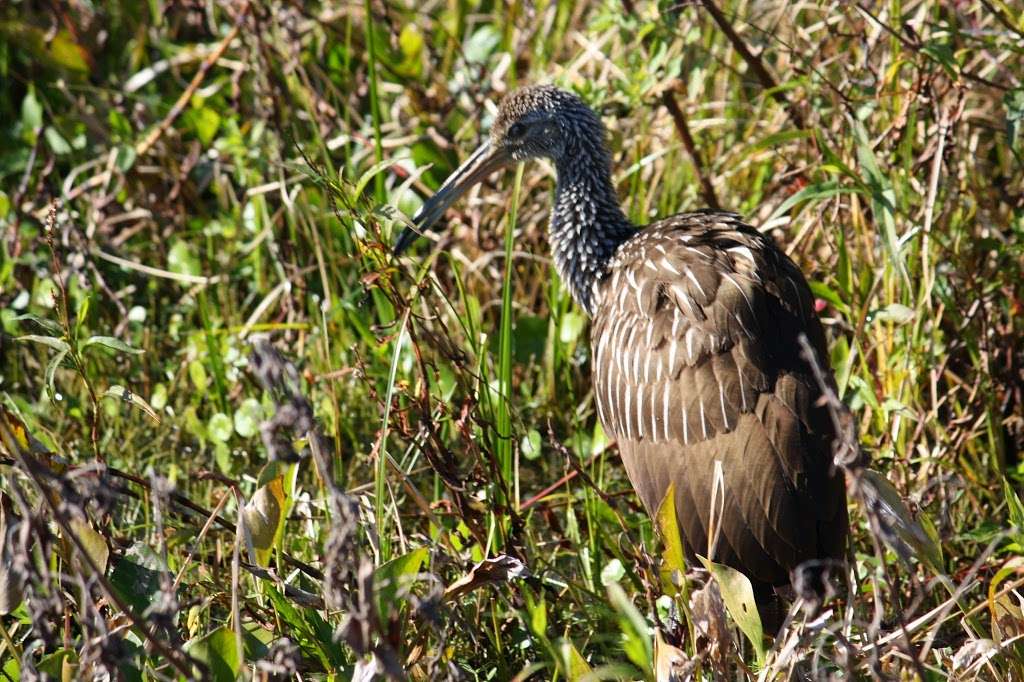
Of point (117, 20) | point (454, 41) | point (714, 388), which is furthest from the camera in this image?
point (117, 20)

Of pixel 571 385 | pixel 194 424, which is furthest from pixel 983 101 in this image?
pixel 194 424

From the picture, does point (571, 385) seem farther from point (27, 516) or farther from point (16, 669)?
point (27, 516)

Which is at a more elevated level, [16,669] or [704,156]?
[704,156]

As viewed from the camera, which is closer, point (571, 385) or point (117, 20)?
point (571, 385)

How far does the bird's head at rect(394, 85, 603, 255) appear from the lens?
151 inches

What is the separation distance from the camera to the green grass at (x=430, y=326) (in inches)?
103

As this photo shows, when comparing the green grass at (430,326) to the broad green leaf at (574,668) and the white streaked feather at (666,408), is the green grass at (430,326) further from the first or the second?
the white streaked feather at (666,408)

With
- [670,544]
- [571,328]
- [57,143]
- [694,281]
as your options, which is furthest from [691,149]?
[57,143]

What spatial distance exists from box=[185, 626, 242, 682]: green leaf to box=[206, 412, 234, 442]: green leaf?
145cm

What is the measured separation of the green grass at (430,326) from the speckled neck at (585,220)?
11.0 inches

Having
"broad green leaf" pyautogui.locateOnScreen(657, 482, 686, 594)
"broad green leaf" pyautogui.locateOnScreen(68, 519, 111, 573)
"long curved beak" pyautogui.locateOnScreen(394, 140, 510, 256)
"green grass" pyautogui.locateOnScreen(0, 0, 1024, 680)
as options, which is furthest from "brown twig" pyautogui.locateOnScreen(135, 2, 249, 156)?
"broad green leaf" pyautogui.locateOnScreen(657, 482, 686, 594)

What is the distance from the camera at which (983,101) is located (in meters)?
4.60

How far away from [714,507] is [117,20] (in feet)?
12.4

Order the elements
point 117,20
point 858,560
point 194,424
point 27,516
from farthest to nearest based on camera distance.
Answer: point 117,20, point 194,424, point 858,560, point 27,516
